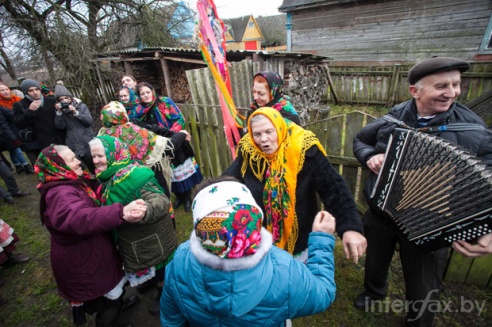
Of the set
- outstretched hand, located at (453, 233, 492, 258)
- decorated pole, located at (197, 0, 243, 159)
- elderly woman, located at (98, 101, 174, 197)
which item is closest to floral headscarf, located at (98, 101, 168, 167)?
elderly woman, located at (98, 101, 174, 197)

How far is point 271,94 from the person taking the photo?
3119 millimetres

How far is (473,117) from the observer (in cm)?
159

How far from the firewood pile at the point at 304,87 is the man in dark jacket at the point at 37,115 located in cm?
497

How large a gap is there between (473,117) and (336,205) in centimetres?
110

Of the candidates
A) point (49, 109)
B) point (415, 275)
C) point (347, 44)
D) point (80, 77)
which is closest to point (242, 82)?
point (49, 109)

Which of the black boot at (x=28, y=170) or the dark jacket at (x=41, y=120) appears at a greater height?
the dark jacket at (x=41, y=120)

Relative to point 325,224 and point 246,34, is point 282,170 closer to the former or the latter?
point 325,224

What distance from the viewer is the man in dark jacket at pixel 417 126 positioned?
1517 mm

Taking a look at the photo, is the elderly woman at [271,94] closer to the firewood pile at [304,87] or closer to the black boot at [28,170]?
the firewood pile at [304,87]

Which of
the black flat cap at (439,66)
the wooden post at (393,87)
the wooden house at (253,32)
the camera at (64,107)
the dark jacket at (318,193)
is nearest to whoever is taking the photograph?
the black flat cap at (439,66)

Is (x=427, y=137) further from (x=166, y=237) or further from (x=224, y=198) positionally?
(x=166, y=237)

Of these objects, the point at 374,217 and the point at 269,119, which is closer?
the point at 269,119

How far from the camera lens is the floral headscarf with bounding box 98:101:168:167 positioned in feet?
9.20

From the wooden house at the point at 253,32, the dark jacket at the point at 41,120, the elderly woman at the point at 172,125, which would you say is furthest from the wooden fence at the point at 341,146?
the wooden house at the point at 253,32
